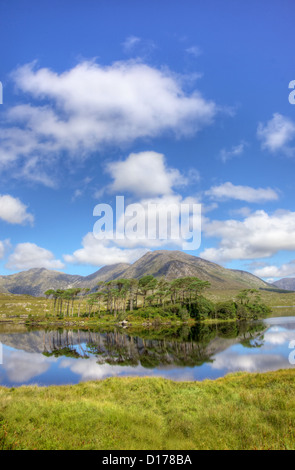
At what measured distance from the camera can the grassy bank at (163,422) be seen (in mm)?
10133

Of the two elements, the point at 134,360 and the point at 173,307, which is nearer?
the point at 134,360

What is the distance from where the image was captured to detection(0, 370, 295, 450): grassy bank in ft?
33.2

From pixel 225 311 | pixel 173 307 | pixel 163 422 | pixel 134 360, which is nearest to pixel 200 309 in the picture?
pixel 173 307

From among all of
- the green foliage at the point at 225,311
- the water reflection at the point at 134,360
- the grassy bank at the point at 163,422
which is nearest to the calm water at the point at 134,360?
the water reflection at the point at 134,360

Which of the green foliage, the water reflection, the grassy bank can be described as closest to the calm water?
the water reflection

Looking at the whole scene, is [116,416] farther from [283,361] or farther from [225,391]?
[283,361]

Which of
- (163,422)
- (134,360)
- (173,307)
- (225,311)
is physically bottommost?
(225,311)

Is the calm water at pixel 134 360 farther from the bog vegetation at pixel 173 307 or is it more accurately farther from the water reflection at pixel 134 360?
the bog vegetation at pixel 173 307

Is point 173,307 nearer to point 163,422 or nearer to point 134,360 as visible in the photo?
point 134,360

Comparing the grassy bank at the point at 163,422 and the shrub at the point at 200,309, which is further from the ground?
the grassy bank at the point at 163,422

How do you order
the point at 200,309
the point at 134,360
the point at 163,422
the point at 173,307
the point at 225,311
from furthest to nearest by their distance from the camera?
1. the point at 225,311
2. the point at 173,307
3. the point at 200,309
4. the point at 134,360
5. the point at 163,422

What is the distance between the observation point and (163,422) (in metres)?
13.1

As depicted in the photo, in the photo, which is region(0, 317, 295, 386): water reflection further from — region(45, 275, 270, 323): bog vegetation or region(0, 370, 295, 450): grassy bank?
region(45, 275, 270, 323): bog vegetation
